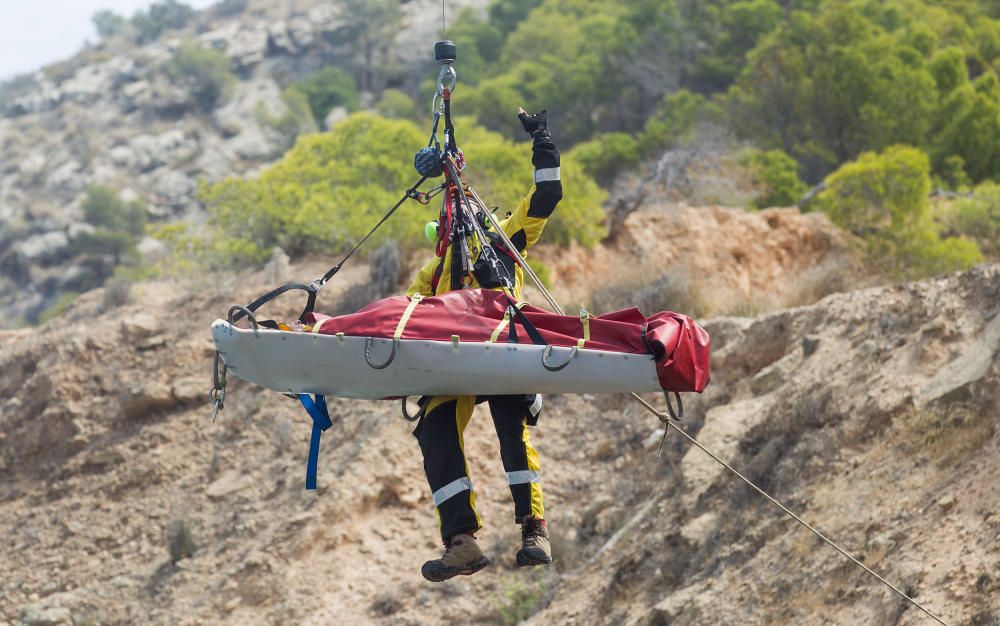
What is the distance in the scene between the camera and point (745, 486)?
422 inches

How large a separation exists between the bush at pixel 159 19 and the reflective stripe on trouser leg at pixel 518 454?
269ft

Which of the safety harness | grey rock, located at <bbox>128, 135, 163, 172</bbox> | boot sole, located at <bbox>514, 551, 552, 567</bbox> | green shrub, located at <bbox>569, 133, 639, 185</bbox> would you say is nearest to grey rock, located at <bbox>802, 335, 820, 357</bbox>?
the safety harness

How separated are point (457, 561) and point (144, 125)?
214 feet

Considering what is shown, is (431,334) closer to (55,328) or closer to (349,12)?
(55,328)

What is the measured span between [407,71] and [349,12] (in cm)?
811

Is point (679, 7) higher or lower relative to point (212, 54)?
lower

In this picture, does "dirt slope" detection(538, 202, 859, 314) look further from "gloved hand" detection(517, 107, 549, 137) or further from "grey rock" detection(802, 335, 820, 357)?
"gloved hand" detection(517, 107, 549, 137)

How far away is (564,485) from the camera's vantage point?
1348cm

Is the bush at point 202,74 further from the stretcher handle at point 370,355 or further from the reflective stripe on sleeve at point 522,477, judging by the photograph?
the stretcher handle at point 370,355

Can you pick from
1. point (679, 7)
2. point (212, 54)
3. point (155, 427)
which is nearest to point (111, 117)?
point (212, 54)

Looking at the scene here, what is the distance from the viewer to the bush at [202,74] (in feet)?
224

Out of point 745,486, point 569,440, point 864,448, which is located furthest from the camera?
point 569,440

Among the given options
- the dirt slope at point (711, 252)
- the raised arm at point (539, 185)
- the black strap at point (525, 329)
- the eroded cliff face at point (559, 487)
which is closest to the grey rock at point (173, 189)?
the eroded cliff face at point (559, 487)

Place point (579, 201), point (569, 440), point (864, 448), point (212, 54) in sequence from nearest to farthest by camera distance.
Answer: point (864, 448) < point (569, 440) < point (579, 201) < point (212, 54)
